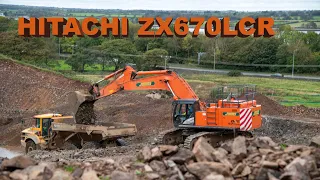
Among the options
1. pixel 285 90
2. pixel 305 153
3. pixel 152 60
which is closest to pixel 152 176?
pixel 305 153

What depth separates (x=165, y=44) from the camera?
6694 cm

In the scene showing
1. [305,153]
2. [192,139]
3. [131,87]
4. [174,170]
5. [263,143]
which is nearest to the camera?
[174,170]

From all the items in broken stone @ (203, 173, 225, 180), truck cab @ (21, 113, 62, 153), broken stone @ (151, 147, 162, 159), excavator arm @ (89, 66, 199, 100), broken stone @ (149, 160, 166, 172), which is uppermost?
excavator arm @ (89, 66, 199, 100)

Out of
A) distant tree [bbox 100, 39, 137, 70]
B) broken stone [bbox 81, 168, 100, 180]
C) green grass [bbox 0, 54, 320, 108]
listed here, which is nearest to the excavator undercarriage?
broken stone [bbox 81, 168, 100, 180]

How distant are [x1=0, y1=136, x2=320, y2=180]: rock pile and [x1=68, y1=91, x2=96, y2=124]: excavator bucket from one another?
8755 mm

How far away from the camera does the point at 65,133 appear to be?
66.9 feet

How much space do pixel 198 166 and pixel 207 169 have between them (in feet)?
0.63

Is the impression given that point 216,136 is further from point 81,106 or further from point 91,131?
point 81,106

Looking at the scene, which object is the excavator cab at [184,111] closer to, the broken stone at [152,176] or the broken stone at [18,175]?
the broken stone at [152,176]

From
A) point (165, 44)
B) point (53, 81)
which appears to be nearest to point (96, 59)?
point (165, 44)

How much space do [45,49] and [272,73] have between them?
25571 millimetres

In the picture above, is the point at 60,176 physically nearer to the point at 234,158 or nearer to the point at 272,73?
the point at 234,158

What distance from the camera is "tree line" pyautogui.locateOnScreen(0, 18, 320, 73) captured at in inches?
2071

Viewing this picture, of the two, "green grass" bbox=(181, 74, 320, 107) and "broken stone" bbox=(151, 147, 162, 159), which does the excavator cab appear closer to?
"broken stone" bbox=(151, 147, 162, 159)
